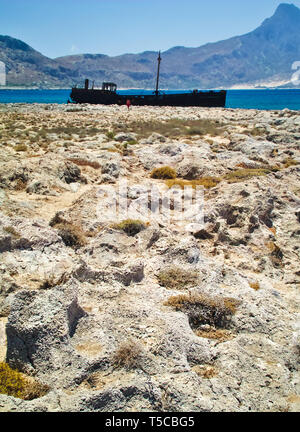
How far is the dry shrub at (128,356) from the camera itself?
14.0 ft

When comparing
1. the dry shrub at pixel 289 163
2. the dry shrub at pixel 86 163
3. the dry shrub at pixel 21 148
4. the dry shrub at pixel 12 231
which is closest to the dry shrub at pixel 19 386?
the dry shrub at pixel 12 231

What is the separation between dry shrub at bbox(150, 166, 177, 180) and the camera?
48.2 ft

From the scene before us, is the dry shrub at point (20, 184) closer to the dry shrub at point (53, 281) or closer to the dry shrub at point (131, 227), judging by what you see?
the dry shrub at point (131, 227)

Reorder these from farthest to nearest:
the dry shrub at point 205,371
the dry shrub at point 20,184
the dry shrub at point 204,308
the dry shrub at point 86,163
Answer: the dry shrub at point 86,163, the dry shrub at point 20,184, the dry shrub at point 204,308, the dry shrub at point 205,371

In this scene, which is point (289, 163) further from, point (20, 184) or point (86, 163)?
point (20, 184)

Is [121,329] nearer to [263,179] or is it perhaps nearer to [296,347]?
[296,347]

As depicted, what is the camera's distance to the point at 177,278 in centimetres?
650

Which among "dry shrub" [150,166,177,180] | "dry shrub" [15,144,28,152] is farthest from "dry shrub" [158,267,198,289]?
"dry shrub" [15,144,28,152]

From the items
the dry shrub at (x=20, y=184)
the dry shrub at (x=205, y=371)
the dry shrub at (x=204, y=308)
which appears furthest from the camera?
the dry shrub at (x=20, y=184)

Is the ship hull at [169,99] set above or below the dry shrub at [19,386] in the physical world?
above

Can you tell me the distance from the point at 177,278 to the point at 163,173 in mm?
8742

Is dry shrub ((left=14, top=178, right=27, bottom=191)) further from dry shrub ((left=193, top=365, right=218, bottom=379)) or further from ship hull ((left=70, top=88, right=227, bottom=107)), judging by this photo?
ship hull ((left=70, top=88, right=227, bottom=107))

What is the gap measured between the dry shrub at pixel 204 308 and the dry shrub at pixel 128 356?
1310 mm
